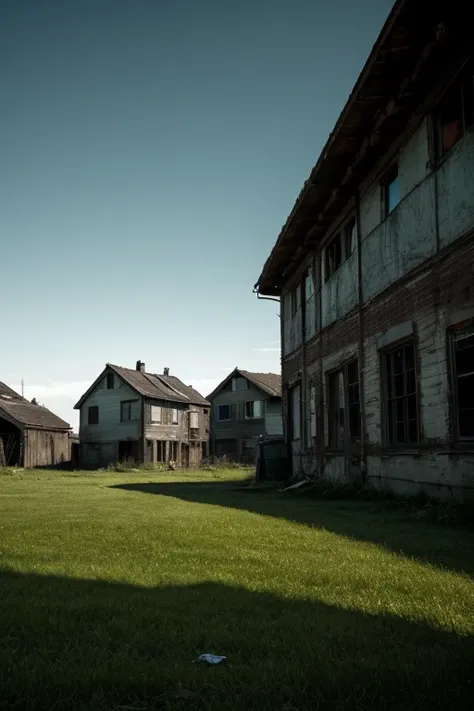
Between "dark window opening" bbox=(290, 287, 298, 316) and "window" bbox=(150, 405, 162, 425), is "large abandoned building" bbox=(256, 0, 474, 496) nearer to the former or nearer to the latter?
"dark window opening" bbox=(290, 287, 298, 316)

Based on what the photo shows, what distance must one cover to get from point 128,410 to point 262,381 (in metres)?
11.8

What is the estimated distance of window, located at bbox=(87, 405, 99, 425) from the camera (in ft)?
161

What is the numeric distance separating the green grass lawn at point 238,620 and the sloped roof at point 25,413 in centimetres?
3866

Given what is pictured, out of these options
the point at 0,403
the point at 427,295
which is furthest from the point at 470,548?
the point at 0,403

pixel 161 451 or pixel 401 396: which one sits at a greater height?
pixel 401 396

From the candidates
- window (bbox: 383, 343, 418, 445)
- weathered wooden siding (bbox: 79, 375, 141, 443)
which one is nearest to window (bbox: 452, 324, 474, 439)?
window (bbox: 383, 343, 418, 445)

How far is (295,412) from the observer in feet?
67.3

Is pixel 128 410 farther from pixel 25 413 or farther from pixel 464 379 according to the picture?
pixel 464 379

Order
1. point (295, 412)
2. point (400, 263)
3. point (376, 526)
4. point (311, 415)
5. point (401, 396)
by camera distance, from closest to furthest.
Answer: point (376, 526) → point (400, 263) → point (401, 396) → point (311, 415) → point (295, 412)

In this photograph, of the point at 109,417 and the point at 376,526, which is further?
the point at 109,417

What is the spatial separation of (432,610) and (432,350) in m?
6.89

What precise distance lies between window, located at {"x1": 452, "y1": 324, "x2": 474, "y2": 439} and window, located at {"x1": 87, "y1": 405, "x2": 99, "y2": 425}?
138ft

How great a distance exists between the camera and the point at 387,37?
31.1ft

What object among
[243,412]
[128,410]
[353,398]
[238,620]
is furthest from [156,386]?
[238,620]
